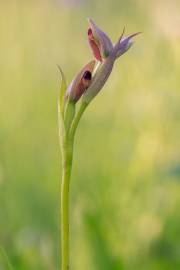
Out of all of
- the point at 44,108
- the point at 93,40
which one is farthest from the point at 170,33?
the point at 93,40

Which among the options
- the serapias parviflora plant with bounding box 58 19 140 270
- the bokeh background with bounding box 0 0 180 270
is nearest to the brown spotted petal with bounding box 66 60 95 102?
the serapias parviflora plant with bounding box 58 19 140 270

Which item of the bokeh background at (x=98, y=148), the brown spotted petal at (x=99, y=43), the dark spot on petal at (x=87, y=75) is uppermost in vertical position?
the brown spotted petal at (x=99, y=43)

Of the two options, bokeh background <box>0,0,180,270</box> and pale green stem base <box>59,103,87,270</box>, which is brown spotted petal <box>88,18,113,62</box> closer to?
pale green stem base <box>59,103,87,270</box>

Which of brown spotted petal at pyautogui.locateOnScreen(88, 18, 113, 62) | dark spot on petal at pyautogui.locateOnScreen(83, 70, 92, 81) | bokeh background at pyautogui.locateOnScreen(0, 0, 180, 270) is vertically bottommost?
bokeh background at pyautogui.locateOnScreen(0, 0, 180, 270)

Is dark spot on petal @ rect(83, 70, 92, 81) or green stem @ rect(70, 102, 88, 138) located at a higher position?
dark spot on petal @ rect(83, 70, 92, 81)

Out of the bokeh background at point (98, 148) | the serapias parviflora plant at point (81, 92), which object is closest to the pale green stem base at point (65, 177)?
the serapias parviflora plant at point (81, 92)

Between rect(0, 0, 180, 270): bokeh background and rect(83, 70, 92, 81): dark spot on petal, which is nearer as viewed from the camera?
rect(83, 70, 92, 81): dark spot on petal

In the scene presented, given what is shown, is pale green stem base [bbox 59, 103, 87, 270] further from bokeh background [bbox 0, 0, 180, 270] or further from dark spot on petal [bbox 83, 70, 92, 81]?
bokeh background [bbox 0, 0, 180, 270]

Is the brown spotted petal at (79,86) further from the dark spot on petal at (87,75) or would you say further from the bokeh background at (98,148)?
the bokeh background at (98,148)
